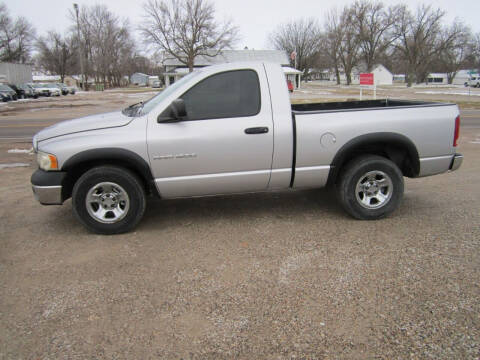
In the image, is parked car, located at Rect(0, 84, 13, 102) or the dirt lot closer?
the dirt lot

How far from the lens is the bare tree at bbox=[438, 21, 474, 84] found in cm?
6769

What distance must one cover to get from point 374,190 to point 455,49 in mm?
87530

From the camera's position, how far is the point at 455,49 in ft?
250

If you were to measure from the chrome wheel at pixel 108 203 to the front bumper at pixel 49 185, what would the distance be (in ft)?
1.04

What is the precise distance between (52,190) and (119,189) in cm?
69

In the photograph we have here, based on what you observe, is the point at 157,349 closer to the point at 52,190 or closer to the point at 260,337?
the point at 260,337

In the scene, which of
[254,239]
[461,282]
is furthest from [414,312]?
[254,239]

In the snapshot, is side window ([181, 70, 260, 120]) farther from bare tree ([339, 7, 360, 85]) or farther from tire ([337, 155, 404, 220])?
bare tree ([339, 7, 360, 85])

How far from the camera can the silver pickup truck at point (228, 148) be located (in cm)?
400

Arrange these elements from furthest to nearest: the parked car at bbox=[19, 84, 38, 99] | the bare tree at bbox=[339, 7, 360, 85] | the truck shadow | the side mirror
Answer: the bare tree at bbox=[339, 7, 360, 85], the parked car at bbox=[19, 84, 38, 99], the truck shadow, the side mirror

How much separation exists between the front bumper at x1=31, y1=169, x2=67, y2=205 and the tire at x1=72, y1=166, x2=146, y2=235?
163 millimetres

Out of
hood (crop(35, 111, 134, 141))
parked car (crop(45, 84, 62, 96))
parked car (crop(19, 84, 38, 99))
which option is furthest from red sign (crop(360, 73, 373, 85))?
parked car (crop(45, 84, 62, 96))

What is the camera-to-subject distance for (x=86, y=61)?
7388cm

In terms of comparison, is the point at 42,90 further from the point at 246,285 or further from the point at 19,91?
the point at 246,285
